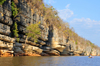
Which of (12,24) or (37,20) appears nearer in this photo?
(12,24)

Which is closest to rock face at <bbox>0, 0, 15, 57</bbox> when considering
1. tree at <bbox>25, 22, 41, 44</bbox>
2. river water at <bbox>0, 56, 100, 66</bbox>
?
river water at <bbox>0, 56, 100, 66</bbox>

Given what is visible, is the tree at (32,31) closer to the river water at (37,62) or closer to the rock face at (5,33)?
the rock face at (5,33)

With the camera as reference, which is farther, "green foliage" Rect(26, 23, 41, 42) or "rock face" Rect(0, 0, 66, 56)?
"green foliage" Rect(26, 23, 41, 42)

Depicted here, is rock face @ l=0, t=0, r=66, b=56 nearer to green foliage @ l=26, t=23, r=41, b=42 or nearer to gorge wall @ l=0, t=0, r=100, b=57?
gorge wall @ l=0, t=0, r=100, b=57

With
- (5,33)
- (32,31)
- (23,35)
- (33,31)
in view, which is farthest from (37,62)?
(33,31)

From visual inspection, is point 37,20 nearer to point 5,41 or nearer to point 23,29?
point 23,29

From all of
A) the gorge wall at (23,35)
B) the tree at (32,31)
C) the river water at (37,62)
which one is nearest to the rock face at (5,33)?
the gorge wall at (23,35)

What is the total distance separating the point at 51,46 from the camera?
60.0 m

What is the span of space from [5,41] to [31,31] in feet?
50.9

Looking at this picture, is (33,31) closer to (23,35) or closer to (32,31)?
(32,31)

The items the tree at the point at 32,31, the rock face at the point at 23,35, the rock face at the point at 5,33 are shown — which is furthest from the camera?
the tree at the point at 32,31

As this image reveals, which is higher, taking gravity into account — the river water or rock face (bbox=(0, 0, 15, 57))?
rock face (bbox=(0, 0, 15, 57))

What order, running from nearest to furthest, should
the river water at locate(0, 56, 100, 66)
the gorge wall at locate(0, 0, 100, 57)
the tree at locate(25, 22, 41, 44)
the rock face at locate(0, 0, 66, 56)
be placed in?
the river water at locate(0, 56, 100, 66)
the rock face at locate(0, 0, 66, 56)
the gorge wall at locate(0, 0, 100, 57)
the tree at locate(25, 22, 41, 44)

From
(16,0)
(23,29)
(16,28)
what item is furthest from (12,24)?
(16,0)
